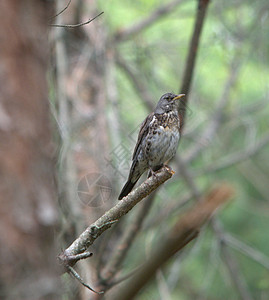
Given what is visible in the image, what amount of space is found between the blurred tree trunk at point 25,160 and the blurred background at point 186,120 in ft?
12.5

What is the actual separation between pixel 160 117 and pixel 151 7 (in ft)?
13.5

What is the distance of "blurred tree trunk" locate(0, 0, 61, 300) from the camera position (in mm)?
1863

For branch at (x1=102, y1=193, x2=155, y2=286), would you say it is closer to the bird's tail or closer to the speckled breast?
the bird's tail

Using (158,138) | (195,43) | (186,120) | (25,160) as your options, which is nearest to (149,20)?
(186,120)

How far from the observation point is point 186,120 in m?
6.48

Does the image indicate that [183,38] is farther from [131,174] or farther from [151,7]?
[131,174]

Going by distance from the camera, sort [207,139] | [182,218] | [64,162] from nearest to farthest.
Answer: [182,218] < [64,162] < [207,139]

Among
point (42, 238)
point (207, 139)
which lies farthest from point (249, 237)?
point (42, 238)

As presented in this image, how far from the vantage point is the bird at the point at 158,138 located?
549 centimetres

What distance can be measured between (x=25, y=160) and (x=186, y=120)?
4.64m

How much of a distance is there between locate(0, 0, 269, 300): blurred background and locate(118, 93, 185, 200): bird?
2.44 ft

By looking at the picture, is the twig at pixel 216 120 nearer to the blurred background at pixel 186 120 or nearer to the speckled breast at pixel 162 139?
the blurred background at pixel 186 120

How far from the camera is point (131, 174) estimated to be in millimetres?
5430

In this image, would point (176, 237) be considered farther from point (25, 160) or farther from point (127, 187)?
point (127, 187)
